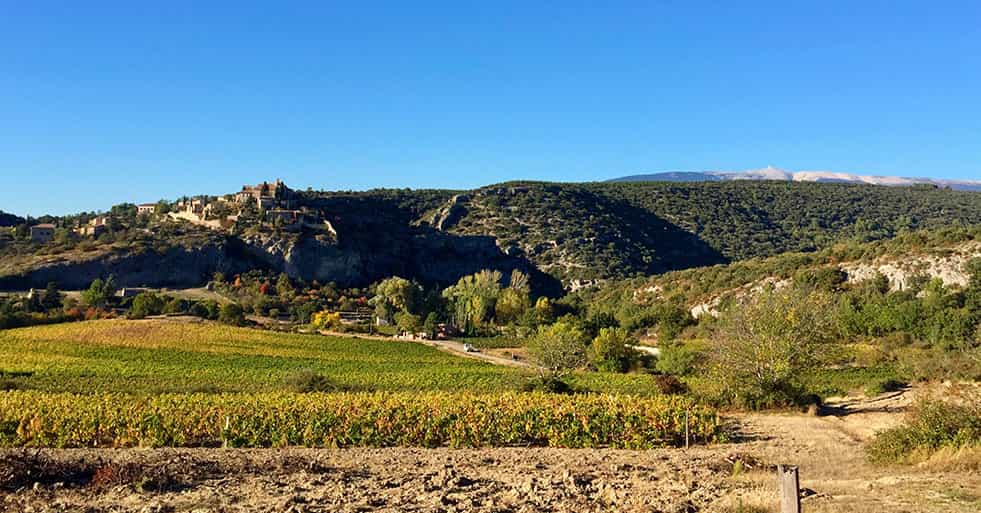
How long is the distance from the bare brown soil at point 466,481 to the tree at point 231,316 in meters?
53.3

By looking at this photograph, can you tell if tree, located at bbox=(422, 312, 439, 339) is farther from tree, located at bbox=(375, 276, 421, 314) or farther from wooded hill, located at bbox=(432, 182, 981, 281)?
wooded hill, located at bbox=(432, 182, 981, 281)

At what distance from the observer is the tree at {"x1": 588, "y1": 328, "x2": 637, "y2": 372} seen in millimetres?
49469

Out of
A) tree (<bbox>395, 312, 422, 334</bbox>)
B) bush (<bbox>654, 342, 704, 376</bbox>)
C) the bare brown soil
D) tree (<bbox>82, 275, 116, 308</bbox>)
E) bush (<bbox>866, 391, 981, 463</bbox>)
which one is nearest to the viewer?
the bare brown soil

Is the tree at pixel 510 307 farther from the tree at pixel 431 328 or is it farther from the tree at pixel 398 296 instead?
the tree at pixel 431 328

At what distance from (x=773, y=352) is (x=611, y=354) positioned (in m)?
22.5

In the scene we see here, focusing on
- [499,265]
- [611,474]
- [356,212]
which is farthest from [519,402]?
[356,212]

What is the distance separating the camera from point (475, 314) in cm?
8525

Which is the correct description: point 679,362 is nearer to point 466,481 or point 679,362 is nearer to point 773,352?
point 773,352

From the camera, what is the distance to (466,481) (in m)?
15.1

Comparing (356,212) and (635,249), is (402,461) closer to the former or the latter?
(635,249)

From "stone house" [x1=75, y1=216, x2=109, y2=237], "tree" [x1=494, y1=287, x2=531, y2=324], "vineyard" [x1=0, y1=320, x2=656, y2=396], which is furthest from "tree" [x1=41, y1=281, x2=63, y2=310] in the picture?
"tree" [x1=494, y1=287, x2=531, y2=324]

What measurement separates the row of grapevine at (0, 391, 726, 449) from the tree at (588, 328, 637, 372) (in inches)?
1016

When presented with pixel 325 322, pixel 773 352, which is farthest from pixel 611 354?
pixel 325 322

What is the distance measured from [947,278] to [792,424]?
45.8 m
